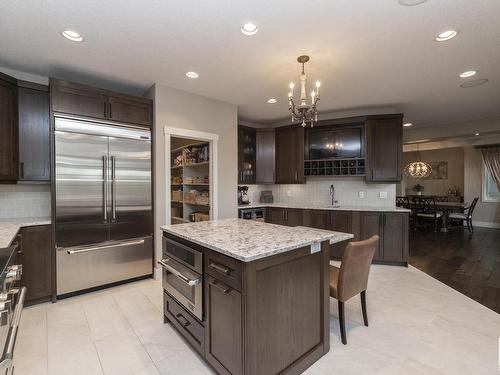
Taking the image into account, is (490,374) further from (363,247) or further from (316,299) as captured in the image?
(316,299)

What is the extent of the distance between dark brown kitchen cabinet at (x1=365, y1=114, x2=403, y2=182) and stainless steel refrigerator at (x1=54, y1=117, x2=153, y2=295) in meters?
3.65

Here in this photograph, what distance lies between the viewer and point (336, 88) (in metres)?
3.69

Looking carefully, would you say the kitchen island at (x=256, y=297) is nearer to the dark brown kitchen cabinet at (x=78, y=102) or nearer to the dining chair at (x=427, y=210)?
the dark brown kitchen cabinet at (x=78, y=102)

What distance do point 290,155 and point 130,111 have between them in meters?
3.07

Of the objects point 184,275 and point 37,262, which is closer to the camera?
point 184,275

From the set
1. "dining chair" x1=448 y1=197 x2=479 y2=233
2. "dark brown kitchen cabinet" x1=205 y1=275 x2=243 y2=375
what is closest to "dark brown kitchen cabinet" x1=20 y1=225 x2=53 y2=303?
"dark brown kitchen cabinet" x1=205 y1=275 x2=243 y2=375

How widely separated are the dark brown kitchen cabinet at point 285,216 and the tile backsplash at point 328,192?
64 centimetres

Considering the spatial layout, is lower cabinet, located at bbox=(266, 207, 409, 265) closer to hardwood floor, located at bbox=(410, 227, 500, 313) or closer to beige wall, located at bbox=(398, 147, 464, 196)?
hardwood floor, located at bbox=(410, 227, 500, 313)

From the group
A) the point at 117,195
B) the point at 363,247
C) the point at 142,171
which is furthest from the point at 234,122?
the point at 363,247

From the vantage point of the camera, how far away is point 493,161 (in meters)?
7.18

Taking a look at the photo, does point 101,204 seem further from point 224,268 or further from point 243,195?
point 243,195

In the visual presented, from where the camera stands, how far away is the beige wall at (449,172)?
29.4 feet

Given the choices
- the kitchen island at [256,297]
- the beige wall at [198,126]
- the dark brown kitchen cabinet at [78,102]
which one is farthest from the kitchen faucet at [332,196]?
the dark brown kitchen cabinet at [78,102]

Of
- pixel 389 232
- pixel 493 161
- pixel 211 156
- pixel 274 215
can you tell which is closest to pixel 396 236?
pixel 389 232
